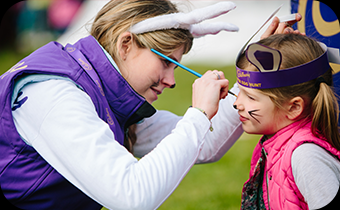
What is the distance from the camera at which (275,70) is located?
118cm

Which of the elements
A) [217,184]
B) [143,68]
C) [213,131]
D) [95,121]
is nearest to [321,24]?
[213,131]

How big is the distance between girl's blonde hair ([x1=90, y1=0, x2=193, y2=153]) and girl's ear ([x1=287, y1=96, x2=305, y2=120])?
577mm

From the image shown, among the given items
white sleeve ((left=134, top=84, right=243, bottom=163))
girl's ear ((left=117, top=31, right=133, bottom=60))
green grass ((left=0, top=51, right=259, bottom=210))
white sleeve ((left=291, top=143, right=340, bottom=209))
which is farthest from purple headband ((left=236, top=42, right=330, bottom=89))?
green grass ((left=0, top=51, right=259, bottom=210))

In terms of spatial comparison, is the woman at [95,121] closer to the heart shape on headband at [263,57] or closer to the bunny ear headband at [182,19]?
the bunny ear headband at [182,19]

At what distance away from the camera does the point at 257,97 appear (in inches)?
50.0

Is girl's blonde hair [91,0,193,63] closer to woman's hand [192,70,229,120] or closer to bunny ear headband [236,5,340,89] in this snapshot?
woman's hand [192,70,229,120]

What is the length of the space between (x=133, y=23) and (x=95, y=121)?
57 centimetres

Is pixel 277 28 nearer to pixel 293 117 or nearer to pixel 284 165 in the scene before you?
pixel 293 117

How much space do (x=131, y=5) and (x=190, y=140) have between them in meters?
0.74

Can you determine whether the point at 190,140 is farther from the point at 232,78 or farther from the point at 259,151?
the point at 232,78

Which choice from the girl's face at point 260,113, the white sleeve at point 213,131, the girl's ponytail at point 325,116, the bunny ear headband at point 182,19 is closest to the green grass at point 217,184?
the white sleeve at point 213,131

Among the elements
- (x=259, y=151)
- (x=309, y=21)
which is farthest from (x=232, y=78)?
(x=259, y=151)

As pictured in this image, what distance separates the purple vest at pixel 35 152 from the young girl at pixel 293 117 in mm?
578

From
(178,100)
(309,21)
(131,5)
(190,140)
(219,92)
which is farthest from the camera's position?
(178,100)
